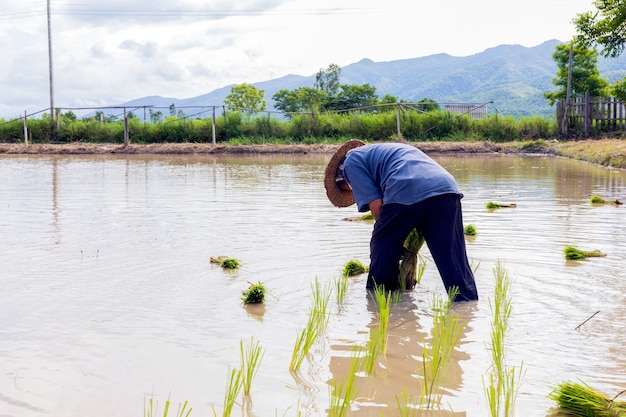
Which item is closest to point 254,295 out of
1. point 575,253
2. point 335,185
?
point 335,185

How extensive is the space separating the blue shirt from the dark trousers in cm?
7

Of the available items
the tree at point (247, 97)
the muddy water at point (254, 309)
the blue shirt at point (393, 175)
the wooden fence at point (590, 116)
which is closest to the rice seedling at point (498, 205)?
the muddy water at point (254, 309)

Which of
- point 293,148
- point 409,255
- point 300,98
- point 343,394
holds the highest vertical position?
point 300,98

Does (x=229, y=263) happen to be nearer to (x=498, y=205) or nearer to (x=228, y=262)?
(x=228, y=262)

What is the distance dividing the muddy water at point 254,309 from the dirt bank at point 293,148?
31.2 ft

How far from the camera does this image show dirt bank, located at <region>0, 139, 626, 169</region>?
2086 centimetres

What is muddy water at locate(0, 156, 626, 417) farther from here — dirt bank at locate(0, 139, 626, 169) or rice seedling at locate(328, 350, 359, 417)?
dirt bank at locate(0, 139, 626, 169)

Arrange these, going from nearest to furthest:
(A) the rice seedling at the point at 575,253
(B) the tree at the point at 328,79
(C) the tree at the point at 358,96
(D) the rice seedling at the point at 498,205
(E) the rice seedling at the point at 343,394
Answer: (E) the rice seedling at the point at 343,394 → (A) the rice seedling at the point at 575,253 → (D) the rice seedling at the point at 498,205 → (C) the tree at the point at 358,96 → (B) the tree at the point at 328,79

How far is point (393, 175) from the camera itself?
5160mm

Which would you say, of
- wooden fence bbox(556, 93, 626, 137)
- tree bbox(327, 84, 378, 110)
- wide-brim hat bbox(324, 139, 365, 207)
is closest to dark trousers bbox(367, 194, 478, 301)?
wide-brim hat bbox(324, 139, 365, 207)

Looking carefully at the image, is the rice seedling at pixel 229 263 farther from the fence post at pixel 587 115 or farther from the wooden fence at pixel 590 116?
the fence post at pixel 587 115

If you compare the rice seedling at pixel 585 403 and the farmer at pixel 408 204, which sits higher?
the farmer at pixel 408 204

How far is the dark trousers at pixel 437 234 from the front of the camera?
16.9 feet

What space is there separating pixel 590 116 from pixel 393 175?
20.3 m
